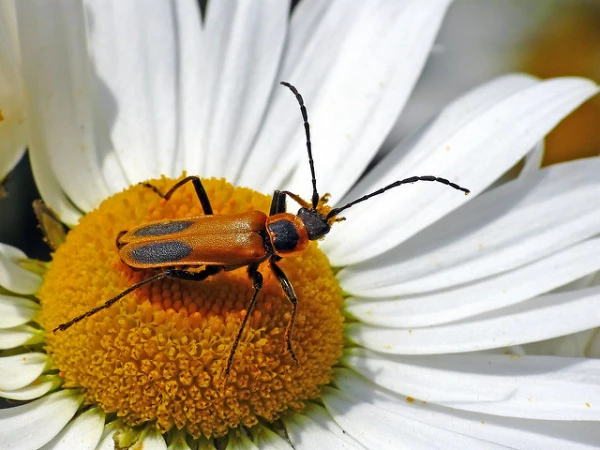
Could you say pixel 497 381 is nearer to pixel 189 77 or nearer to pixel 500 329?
pixel 500 329

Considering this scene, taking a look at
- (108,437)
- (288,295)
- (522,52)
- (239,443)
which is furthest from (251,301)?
(522,52)

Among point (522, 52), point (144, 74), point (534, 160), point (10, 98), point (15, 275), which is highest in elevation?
point (10, 98)

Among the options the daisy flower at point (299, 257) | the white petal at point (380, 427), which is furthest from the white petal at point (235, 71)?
the white petal at point (380, 427)

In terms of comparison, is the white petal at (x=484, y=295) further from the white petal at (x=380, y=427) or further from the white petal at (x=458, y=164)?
the white petal at (x=380, y=427)

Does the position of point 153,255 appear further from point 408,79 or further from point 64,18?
point 408,79

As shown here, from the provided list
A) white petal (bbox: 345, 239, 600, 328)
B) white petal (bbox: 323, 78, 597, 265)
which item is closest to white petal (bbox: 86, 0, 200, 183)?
white petal (bbox: 323, 78, 597, 265)

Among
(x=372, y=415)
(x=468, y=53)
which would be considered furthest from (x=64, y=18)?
(x=468, y=53)

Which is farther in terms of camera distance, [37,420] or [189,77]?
[189,77]
